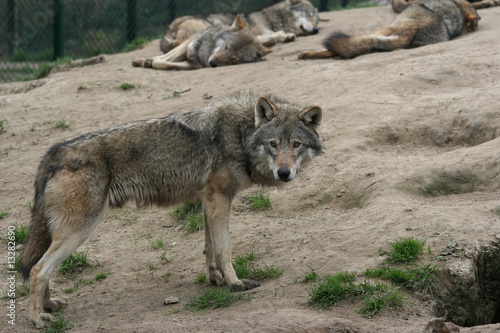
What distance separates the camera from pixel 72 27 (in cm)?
1451

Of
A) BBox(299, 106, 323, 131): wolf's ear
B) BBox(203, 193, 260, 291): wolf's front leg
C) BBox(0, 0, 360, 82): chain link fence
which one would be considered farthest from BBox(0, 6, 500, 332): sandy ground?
BBox(0, 0, 360, 82): chain link fence

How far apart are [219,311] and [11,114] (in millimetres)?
5925

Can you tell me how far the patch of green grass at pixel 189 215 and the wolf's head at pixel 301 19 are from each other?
784 centimetres

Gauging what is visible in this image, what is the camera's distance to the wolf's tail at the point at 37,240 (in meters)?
4.87

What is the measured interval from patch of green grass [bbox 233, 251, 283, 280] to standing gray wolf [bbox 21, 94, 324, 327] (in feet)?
0.64

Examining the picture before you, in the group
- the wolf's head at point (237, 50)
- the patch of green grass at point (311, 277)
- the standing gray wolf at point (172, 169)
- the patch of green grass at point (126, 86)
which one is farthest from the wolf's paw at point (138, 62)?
the patch of green grass at point (311, 277)

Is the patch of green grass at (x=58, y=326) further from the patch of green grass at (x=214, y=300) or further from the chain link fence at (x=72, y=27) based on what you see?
the chain link fence at (x=72, y=27)

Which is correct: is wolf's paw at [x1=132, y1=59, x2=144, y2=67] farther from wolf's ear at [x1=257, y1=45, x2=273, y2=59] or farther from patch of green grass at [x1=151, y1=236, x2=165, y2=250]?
patch of green grass at [x1=151, y1=236, x2=165, y2=250]

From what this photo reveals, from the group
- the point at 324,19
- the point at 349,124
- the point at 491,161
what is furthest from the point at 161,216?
the point at 324,19

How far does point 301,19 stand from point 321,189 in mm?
8346

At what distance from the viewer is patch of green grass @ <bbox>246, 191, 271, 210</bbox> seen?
6.48 metres

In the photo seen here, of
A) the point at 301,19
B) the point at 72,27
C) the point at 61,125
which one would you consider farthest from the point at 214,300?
the point at 72,27

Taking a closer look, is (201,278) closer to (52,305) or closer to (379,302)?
(52,305)

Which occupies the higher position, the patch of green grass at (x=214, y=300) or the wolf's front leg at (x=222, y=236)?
the wolf's front leg at (x=222, y=236)
